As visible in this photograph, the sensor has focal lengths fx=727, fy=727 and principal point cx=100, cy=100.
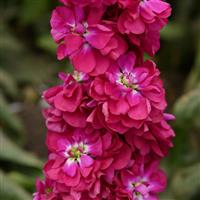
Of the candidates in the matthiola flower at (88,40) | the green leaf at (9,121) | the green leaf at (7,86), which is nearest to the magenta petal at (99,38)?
the matthiola flower at (88,40)

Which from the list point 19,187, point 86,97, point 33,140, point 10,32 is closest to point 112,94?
point 86,97

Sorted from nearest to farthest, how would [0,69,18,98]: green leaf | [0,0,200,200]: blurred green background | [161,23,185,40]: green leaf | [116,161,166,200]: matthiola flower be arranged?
[116,161,166,200]: matthiola flower → [0,0,200,200]: blurred green background → [0,69,18,98]: green leaf → [161,23,185,40]: green leaf

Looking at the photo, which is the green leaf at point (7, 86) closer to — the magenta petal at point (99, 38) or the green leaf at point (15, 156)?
the green leaf at point (15, 156)

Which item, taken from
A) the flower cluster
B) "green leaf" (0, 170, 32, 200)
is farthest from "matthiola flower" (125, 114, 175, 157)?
"green leaf" (0, 170, 32, 200)

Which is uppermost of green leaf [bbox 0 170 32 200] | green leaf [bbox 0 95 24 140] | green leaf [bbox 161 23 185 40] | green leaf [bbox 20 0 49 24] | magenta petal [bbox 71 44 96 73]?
green leaf [bbox 20 0 49 24]

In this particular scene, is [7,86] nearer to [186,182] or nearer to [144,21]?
[186,182]

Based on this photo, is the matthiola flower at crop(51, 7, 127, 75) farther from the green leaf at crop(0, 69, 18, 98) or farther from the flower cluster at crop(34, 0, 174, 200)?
the green leaf at crop(0, 69, 18, 98)

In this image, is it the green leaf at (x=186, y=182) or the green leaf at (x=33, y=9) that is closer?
the green leaf at (x=186, y=182)
